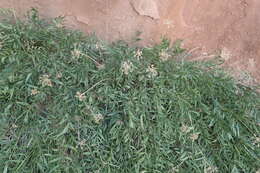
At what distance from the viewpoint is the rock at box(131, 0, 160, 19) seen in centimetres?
242

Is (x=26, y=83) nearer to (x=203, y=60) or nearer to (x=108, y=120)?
(x=108, y=120)

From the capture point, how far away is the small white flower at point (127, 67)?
6.32ft

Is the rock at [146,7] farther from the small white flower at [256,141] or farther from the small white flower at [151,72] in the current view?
the small white flower at [256,141]

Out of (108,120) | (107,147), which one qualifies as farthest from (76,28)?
(107,147)

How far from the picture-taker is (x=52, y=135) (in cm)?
193

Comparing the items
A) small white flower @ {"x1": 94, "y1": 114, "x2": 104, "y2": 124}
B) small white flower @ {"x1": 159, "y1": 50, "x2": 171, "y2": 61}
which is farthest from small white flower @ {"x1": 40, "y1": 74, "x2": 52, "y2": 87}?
small white flower @ {"x1": 159, "y1": 50, "x2": 171, "y2": 61}

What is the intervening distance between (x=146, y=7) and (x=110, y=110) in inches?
40.9

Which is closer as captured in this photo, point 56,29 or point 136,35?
point 56,29

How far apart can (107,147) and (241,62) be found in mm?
1492

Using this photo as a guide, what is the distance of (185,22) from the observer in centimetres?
250

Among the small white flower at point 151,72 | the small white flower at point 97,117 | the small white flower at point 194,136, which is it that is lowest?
the small white flower at point 194,136

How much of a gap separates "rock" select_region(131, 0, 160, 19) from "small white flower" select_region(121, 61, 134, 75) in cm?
68

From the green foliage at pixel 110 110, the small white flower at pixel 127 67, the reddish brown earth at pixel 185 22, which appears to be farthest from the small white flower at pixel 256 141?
the small white flower at pixel 127 67

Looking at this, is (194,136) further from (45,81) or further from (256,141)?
(45,81)
